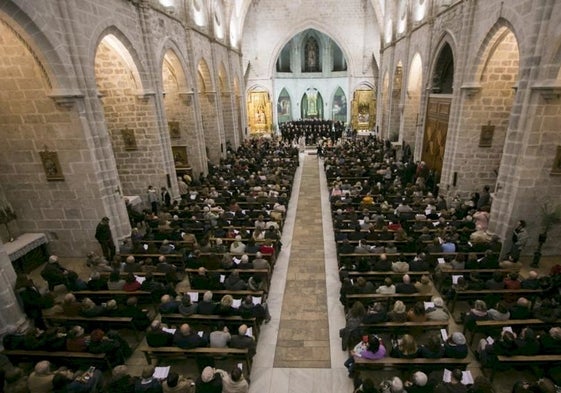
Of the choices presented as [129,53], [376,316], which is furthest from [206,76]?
[376,316]

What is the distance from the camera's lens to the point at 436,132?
15.6 metres

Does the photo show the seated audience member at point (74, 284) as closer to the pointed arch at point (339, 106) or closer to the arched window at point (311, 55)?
the pointed arch at point (339, 106)

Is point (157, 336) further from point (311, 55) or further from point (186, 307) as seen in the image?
point (311, 55)

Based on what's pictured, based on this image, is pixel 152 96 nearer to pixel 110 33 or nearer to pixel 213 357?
pixel 110 33

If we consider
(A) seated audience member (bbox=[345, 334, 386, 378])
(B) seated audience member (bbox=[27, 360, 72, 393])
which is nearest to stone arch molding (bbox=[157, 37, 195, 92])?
(B) seated audience member (bbox=[27, 360, 72, 393])

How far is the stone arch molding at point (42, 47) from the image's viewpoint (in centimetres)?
758

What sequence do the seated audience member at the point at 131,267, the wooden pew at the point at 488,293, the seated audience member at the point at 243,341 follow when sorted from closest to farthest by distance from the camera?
the seated audience member at the point at 243,341, the wooden pew at the point at 488,293, the seated audience member at the point at 131,267

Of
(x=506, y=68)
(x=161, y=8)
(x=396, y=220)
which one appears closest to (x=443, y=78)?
(x=506, y=68)

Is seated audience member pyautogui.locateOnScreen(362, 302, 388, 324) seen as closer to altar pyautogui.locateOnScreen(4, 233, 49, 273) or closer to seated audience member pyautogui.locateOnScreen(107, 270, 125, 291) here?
seated audience member pyautogui.locateOnScreen(107, 270, 125, 291)

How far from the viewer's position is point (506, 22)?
973 cm

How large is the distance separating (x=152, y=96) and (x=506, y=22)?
12.4 meters

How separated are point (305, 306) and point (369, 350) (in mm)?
2490

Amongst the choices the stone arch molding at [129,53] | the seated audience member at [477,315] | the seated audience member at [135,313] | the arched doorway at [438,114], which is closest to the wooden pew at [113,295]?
the seated audience member at [135,313]

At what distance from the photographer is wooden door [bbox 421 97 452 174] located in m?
14.5
